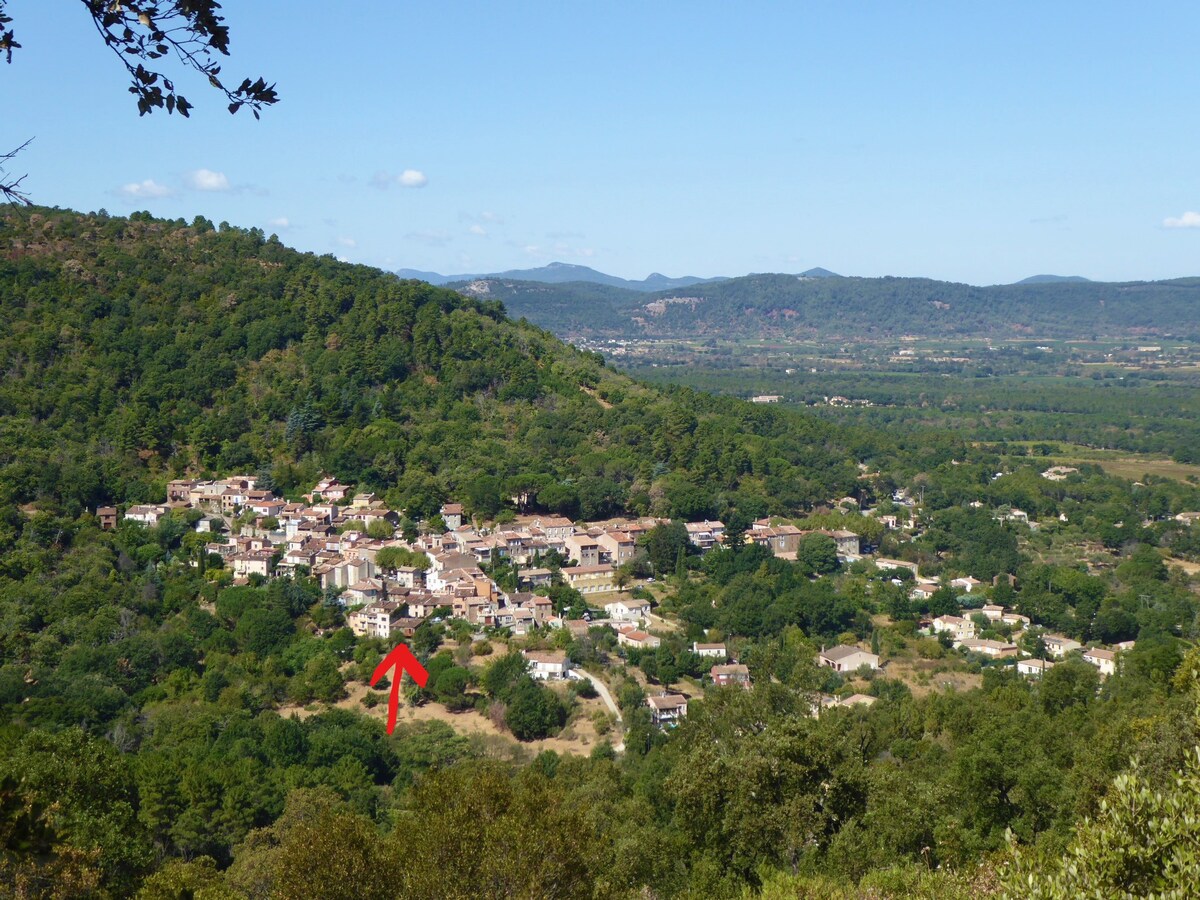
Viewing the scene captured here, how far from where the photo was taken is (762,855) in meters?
9.69

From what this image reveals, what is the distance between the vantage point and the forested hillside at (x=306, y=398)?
30.7 m

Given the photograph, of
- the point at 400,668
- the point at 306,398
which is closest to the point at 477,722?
the point at 400,668

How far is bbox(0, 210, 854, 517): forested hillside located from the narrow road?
949 centimetres

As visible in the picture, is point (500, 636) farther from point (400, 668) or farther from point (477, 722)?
point (477, 722)

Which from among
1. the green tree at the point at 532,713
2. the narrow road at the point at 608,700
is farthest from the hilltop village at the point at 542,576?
the green tree at the point at 532,713

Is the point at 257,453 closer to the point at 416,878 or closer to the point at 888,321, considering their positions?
the point at 416,878

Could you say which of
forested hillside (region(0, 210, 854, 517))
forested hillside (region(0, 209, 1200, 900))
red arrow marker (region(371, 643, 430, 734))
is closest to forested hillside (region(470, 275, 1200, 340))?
forested hillside (region(0, 210, 854, 517))

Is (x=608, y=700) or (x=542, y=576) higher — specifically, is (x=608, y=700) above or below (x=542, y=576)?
below

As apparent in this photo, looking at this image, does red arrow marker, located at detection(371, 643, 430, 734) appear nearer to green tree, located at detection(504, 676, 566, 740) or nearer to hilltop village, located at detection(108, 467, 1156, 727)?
hilltop village, located at detection(108, 467, 1156, 727)

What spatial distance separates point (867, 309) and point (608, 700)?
134m

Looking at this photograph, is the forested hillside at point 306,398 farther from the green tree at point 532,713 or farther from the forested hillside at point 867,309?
the forested hillside at point 867,309

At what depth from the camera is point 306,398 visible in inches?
1323

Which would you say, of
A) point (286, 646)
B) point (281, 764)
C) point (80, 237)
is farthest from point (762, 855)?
point (80, 237)

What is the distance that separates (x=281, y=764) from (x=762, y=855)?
957cm
